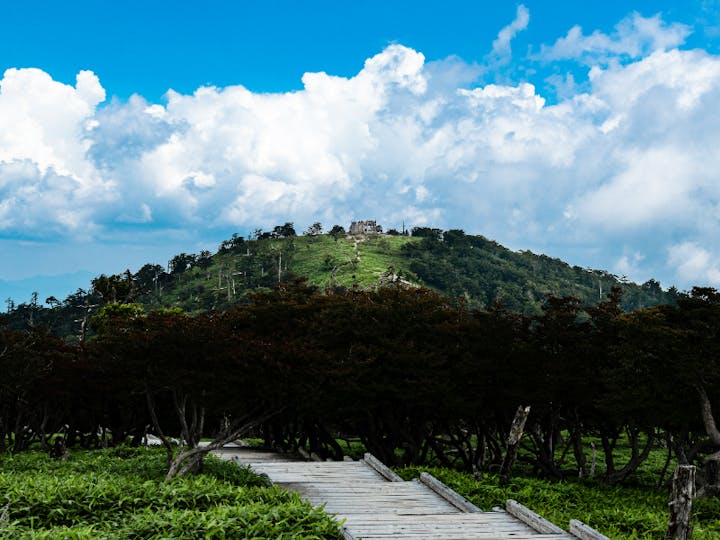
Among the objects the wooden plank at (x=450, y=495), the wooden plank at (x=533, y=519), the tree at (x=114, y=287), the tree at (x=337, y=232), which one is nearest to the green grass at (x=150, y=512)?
the wooden plank at (x=450, y=495)

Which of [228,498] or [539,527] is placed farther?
[228,498]

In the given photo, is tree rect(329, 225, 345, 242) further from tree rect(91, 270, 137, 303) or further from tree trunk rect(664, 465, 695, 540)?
tree trunk rect(664, 465, 695, 540)

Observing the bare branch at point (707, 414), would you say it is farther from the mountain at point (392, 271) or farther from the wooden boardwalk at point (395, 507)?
the mountain at point (392, 271)

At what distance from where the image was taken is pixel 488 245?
181 meters

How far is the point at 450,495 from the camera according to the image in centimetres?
1327

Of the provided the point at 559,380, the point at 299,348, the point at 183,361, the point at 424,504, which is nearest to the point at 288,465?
the point at 299,348

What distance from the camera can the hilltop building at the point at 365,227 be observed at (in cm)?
18750

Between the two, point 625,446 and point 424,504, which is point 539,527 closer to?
point 424,504

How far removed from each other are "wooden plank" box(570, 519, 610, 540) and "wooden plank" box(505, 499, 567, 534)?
0.21 meters

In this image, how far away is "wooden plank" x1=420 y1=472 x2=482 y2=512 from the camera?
12422 mm

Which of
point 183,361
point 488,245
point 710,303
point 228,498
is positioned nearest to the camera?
point 228,498

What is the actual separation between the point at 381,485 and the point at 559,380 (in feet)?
32.2

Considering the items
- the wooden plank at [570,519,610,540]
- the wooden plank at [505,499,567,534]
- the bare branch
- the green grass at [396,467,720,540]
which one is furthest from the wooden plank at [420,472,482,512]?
the bare branch

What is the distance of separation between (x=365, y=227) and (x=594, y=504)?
573ft
